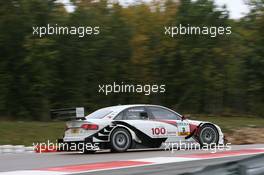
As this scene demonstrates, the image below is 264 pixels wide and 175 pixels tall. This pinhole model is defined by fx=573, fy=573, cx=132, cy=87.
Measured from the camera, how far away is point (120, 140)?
14.3 metres

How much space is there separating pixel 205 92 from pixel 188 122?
1539cm

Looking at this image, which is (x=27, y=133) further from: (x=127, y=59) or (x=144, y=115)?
(x=127, y=59)

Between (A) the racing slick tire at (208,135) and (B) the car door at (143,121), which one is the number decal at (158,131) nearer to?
(B) the car door at (143,121)

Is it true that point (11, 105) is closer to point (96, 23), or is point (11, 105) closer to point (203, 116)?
point (96, 23)

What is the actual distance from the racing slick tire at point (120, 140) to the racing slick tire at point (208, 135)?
2188 millimetres

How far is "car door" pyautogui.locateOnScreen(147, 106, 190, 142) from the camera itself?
15.1 meters

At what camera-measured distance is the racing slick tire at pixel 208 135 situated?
15.4 meters

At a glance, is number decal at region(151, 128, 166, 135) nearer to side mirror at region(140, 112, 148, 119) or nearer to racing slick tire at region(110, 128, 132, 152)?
side mirror at region(140, 112, 148, 119)

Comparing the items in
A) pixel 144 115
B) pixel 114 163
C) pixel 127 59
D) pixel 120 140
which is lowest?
pixel 114 163

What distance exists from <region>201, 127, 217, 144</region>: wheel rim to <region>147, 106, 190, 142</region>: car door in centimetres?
46

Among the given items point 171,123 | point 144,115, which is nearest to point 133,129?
point 144,115

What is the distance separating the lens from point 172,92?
3056cm

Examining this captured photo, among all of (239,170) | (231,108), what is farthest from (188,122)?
(231,108)

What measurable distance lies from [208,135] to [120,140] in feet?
8.81
